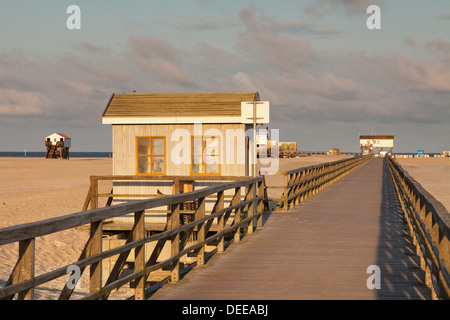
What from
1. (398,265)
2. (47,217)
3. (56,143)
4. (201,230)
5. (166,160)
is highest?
(56,143)

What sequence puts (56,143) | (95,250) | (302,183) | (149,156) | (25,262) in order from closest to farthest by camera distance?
(25,262), (95,250), (149,156), (302,183), (56,143)

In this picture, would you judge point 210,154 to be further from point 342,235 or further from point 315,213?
point 342,235

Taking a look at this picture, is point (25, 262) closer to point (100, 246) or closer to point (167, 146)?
point (100, 246)

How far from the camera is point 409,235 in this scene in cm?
1140

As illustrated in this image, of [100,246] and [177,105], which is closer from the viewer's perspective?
[100,246]

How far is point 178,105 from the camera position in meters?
18.7

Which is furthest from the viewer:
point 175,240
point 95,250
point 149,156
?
point 149,156

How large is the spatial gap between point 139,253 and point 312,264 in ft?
10.8

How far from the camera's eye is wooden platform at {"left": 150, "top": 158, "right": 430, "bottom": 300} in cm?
670

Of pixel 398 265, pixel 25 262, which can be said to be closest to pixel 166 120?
pixel 398 265

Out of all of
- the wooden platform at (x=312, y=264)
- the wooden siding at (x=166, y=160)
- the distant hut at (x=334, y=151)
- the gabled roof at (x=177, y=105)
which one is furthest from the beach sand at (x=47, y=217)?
the distant hut at (x=334, y=151)

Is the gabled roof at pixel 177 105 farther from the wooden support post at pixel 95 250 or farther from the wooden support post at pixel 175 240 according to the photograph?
the wooden support post at pixel 95 250

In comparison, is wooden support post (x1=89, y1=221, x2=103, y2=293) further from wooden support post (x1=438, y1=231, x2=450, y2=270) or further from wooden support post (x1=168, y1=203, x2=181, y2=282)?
wooden support post (x1=438, y1=231, x2=450, y2=270)
